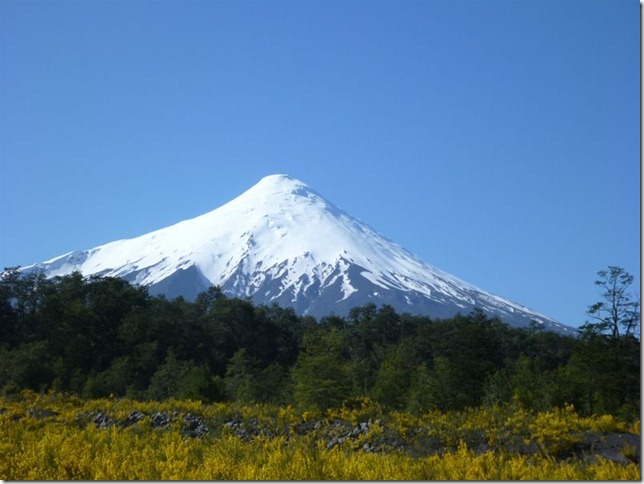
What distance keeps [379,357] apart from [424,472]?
147 ft

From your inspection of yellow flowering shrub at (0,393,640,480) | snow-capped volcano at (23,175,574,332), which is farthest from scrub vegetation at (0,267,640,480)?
snow-capped volcano at (23,175,574,332)

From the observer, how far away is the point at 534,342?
58094 millimetres

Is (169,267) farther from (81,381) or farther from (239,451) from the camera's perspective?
(239,451)

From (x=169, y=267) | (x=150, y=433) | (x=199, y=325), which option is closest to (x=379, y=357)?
(x=199, y=325)

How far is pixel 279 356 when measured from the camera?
52.9 m

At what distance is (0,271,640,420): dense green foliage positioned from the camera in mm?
22469

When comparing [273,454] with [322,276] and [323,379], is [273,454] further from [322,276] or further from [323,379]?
[322,276]

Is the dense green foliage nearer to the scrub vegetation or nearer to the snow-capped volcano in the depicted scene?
the scrub vegetation

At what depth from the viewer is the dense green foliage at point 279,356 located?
22.5 m

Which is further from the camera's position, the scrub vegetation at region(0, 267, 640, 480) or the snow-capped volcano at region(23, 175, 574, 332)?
the snow-capped volcano at region(23, 175, 574, 332)

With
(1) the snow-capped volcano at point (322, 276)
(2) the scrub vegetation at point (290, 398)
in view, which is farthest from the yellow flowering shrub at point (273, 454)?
(1) the snow-capped volcano at point (322, 276)

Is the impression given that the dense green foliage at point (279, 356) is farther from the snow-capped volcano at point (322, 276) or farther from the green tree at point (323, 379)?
the snow-capped volcano at point (322, 276)

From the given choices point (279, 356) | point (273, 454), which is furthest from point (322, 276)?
point (273, 454)

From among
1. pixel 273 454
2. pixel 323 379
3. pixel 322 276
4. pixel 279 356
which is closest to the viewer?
pixel 273 454
